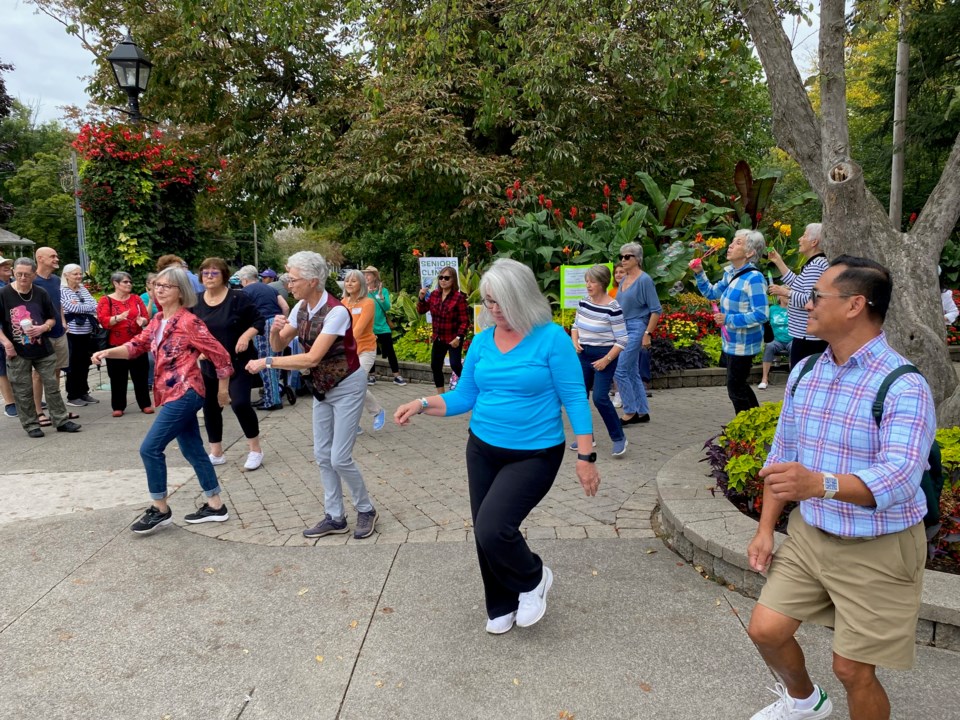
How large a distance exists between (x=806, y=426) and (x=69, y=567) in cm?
430

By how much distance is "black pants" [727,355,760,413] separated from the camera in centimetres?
582

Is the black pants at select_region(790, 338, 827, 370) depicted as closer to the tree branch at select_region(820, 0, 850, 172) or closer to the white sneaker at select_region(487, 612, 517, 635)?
the tree branch at select_region(820, 0, 850, 172)

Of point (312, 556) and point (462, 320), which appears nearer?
point (312, 556)

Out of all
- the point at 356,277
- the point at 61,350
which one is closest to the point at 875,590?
the point at 356,277

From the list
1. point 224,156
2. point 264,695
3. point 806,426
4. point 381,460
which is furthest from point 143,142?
point 806,426

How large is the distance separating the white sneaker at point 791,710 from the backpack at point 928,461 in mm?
742

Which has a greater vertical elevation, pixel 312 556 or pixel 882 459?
pixel 882 459

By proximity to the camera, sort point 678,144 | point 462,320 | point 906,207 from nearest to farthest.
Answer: point 462,320
point 678,144
point 906,207

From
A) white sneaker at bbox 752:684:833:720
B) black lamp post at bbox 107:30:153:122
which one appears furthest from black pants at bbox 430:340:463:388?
A: white sneaker at bbox 752:684:833:720

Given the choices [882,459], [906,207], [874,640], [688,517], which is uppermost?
[906,207]

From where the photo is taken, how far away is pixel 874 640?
7.08 ft

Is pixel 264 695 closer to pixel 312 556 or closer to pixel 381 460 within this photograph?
pixel 312 556

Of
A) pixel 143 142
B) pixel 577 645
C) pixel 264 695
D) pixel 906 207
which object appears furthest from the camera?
pixel 906 207

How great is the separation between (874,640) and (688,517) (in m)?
2.05
